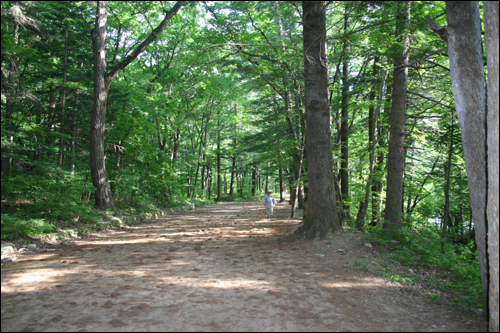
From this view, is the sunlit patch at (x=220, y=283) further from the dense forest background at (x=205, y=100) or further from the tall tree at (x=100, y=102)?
the tall tree at (x=100, y=102)

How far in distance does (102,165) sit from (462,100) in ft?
36.1

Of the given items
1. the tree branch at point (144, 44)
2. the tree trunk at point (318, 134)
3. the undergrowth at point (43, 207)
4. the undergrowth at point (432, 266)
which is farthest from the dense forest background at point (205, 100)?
the tree trunk at point (318, 134)

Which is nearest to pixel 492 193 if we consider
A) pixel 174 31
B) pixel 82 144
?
pixel 82 144

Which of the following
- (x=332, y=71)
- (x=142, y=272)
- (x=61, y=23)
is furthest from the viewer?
(x=332, y=71)

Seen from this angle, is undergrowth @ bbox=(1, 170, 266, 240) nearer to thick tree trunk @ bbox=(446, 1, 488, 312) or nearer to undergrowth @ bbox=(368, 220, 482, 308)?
undergrowth @ bbox=(368, 220, 482, 308)

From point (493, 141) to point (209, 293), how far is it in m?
4.15

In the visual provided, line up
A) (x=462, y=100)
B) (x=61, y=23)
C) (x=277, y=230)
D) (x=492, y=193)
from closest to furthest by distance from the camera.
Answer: (x=492, y=193) < (x=462, y=100) < (x=277, y=230) < (x=61, y=23)

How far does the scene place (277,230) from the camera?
10055 millimetres

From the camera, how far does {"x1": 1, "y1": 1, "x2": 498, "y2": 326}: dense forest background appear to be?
7.50m

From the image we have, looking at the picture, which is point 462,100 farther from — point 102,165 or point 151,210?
point 151,210

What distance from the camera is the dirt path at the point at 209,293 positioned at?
11.1 ft

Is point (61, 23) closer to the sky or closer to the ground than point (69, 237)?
closer to the sky

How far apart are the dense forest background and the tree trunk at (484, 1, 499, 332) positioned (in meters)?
1.98

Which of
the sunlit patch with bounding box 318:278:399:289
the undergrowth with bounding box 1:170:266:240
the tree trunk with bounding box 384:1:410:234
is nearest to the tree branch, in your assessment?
the undergrowth with bounding box 1:170:266:240
